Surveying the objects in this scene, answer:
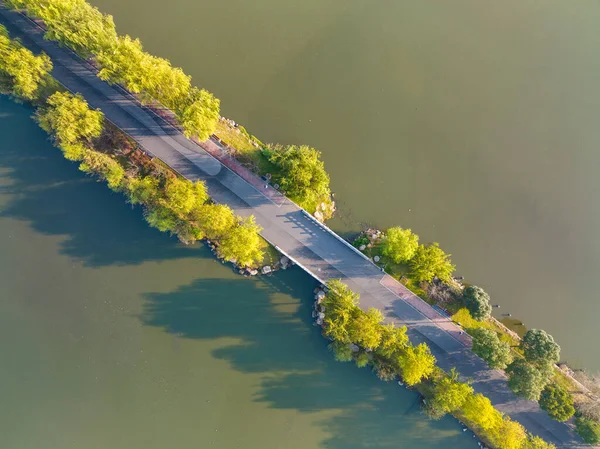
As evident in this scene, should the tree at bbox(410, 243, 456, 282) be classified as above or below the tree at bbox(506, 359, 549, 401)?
above

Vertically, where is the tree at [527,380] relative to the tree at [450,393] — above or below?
above

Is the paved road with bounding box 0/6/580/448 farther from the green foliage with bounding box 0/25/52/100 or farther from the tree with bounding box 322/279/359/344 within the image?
the green foliage with bounding box 0/25/52/100

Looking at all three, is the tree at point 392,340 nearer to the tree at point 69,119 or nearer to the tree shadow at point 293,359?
the tree shadow at point 293,359

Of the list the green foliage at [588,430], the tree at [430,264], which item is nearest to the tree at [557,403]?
the green foliage at [588,430]

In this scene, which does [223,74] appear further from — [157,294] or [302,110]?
[157,294]

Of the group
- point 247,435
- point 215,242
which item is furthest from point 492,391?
point 215,242

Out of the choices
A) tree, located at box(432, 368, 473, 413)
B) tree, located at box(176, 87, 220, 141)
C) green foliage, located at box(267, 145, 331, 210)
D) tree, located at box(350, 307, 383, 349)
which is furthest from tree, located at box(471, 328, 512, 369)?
tree, located at box(176, 87, 220, 141)
